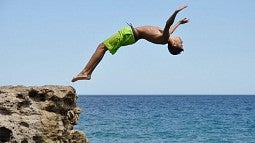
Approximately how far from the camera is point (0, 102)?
6301 mm

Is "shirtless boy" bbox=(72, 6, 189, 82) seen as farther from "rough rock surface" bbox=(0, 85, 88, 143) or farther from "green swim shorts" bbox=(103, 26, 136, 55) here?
"rough rock surface" bbox=(0, 85, 88, 143)

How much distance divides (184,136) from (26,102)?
29485 mm

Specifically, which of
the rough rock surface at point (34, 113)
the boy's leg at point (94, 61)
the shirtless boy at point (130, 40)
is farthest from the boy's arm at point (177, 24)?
the rough rock surface at point (34, 113)

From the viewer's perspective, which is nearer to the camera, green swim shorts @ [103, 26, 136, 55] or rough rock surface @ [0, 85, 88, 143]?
rough rock surface @ [0, 85, 88, 143]

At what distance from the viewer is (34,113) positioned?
6449mm

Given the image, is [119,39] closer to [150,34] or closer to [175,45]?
[150,34]

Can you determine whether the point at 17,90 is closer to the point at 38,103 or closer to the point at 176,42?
the point at 38,103

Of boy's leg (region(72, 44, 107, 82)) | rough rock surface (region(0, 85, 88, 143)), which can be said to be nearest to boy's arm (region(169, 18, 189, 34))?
boy's leg (region(72, 44, 107, 82))

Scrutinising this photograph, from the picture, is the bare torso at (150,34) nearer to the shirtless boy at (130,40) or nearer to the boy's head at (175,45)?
the shirtless boy at (130,40)

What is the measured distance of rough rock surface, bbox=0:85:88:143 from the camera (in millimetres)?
6234

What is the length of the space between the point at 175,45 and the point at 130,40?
2.48ft

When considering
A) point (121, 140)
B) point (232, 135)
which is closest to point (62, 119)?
point (121, 140)

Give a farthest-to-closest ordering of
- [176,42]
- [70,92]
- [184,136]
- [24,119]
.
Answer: [184,136] → [176,42] → [70,92] → [24,119]

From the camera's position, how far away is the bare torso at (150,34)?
8.06 metres
